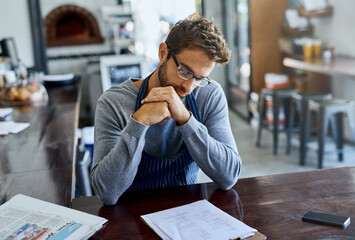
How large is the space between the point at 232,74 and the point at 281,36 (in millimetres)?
1429

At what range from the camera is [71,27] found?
6.69m

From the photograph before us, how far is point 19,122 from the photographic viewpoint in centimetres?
290

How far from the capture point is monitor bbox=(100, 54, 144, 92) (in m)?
5.23

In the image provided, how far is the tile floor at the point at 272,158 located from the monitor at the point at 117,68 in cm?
152

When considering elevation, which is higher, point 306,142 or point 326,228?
point 326,228

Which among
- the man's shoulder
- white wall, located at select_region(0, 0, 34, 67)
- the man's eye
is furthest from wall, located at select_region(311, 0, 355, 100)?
white wall, located at select_region(0, 0, 34, 67)

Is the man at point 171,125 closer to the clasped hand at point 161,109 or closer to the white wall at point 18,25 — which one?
the clasped hand at point 161,109

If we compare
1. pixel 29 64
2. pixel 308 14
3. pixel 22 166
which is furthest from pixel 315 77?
pixel 22 166

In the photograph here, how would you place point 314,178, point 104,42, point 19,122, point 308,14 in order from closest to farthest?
point 314,178, point 19,122, point 308,14, point 104,42

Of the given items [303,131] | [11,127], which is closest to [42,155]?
[11,127]

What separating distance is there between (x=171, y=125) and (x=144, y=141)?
0.24 meters

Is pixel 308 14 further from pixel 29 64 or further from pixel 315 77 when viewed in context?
pixel 29 64

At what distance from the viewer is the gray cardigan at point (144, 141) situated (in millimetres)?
1454

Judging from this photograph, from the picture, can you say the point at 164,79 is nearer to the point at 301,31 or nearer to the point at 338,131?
the point at 338,131
